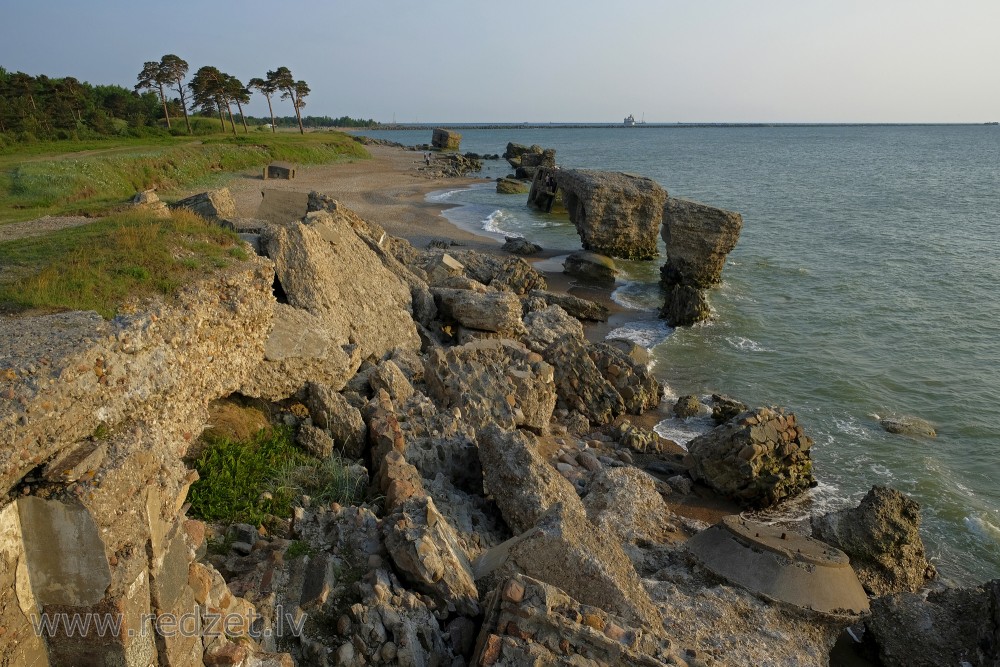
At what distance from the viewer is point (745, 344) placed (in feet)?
62.0

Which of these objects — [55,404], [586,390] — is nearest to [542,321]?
[586,390]

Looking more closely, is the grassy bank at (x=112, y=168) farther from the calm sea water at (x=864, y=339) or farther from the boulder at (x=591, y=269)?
the boulder at (x=591, y=269)

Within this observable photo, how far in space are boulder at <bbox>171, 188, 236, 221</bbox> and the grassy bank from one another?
171 cm

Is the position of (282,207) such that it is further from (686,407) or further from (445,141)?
(445,141)

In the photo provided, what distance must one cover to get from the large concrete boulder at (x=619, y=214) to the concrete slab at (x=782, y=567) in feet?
72.8

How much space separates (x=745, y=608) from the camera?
7055 mm

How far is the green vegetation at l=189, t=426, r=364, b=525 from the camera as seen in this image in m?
6.71

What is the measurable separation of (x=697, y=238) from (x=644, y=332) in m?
6.53


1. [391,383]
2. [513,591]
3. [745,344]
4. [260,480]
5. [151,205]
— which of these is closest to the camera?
[513,591]

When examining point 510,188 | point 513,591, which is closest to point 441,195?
point 510,188

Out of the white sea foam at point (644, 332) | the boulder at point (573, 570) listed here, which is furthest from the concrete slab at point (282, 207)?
the boulder at point (573, 570)

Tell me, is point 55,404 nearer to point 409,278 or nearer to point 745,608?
point 745,608

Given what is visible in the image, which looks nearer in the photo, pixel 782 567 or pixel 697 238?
pixel 782 567
